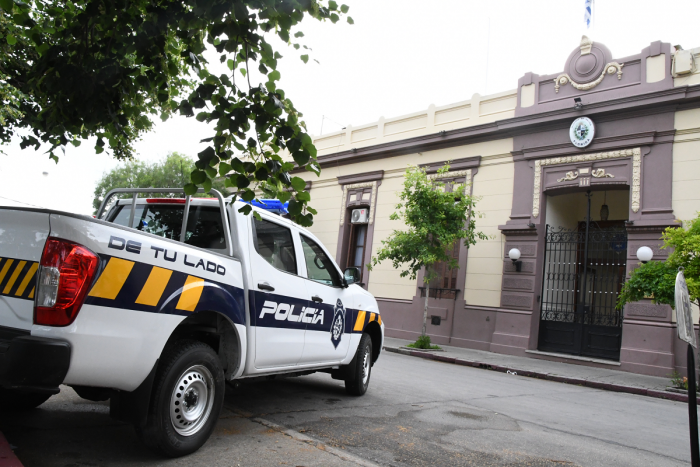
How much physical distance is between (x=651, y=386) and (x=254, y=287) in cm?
929

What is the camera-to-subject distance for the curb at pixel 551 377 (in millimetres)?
9672

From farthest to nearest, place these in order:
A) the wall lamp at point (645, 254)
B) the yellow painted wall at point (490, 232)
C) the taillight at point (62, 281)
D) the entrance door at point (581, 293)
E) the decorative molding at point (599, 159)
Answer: the yellow painted wall at point (490, 232) → the entrance door at point (581, 293) → the decorative molding at point (599, 159) → the wall lamp at point (645, 254) → the taillight at point (62, 281)

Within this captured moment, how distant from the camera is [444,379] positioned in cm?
910

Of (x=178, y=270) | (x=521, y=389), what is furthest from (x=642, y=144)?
(x=178, y=270)

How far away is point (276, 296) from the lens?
4.62m

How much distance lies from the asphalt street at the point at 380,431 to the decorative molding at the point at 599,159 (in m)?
6.36

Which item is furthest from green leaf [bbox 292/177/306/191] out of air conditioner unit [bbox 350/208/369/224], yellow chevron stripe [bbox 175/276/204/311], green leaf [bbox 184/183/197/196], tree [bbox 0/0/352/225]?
air conditioner unit [bbox 350/208/369/224]

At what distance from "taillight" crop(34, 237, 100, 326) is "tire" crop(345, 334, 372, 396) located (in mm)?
3870

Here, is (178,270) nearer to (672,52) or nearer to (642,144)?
(642,144)

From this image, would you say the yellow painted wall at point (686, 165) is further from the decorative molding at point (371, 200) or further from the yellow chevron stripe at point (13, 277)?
the yellow chevron stripe at point (13, 277)

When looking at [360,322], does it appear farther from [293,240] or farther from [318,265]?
[293,240]

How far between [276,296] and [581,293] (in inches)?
447

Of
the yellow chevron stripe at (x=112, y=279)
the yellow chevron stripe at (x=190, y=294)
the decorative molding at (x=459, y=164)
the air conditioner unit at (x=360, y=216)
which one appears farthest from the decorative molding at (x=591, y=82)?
the yellow chevron stripe at (x=112, y=279)

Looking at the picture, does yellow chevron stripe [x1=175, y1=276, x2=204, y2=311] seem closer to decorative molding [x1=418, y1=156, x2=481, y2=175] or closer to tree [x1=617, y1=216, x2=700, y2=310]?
tree [x1=617, y1=216, x2=700, y2=310]
